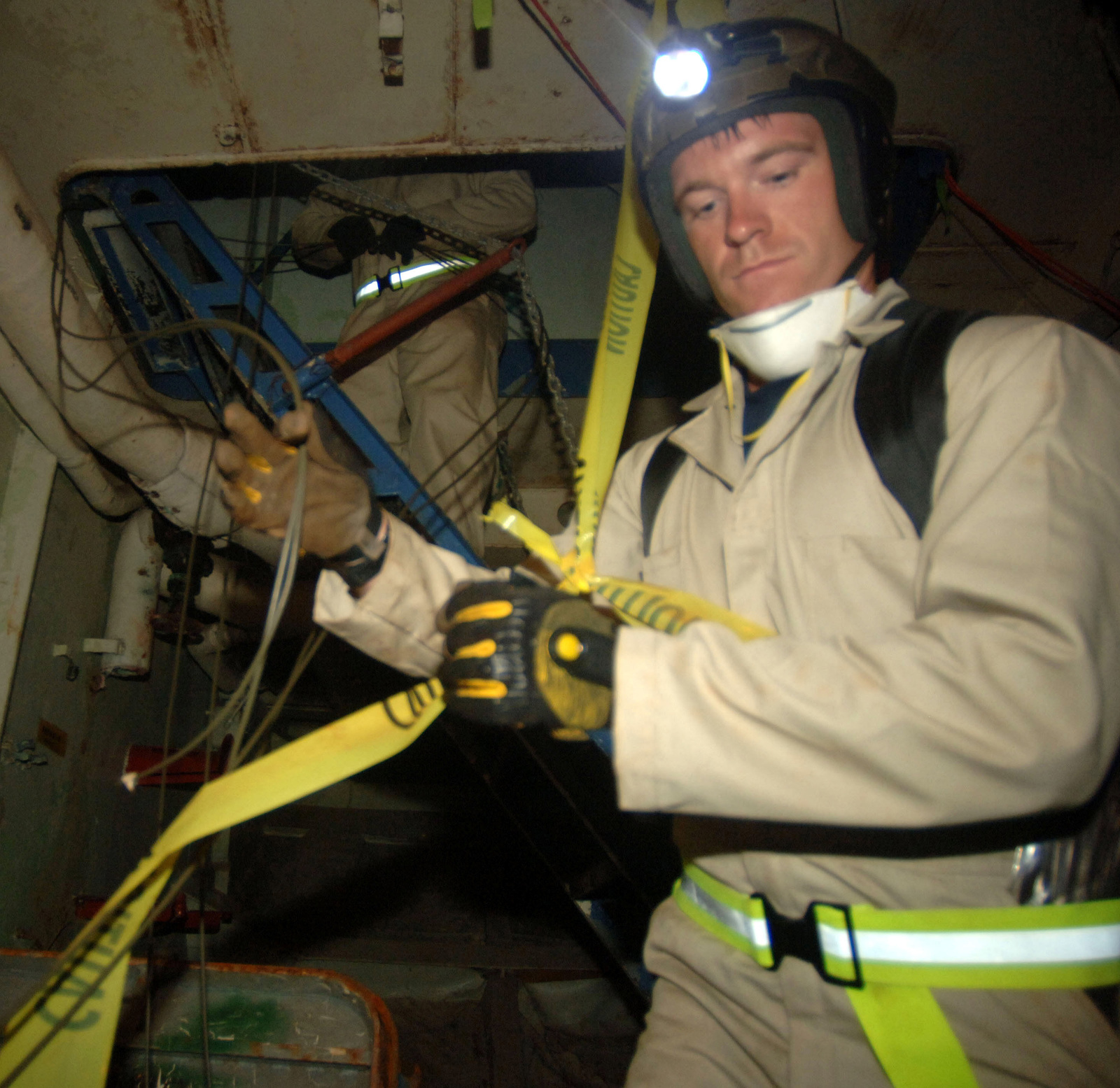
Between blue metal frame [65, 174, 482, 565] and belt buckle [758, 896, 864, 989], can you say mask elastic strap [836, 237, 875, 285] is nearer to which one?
belt buckle [758, 896, 864, 989]

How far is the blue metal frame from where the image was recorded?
2.47 metres

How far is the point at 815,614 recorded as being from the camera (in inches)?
41.1

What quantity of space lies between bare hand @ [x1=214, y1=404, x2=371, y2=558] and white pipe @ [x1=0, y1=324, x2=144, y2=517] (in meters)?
2.24

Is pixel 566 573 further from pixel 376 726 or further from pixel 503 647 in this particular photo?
pixel 376 726

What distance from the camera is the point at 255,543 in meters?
3.00

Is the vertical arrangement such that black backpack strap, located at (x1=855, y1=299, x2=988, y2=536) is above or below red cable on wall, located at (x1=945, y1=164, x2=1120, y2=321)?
below

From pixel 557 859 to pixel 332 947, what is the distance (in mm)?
1398

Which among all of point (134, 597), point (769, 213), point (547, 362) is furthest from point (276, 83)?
point (134, 597)

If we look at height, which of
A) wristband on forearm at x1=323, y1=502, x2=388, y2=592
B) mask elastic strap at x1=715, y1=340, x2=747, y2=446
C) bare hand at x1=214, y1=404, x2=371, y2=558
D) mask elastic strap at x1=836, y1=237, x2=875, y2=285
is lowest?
wristband on forearm at x1=323, y1=502, x2=388, y2=592

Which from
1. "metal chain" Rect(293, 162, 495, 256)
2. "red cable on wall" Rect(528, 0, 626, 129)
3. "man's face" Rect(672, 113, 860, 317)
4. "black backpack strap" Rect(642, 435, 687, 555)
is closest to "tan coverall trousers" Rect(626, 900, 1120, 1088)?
"black backpack strap" Rect(642, 435, 687, 555)

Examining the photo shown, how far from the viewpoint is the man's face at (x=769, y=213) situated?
130cm

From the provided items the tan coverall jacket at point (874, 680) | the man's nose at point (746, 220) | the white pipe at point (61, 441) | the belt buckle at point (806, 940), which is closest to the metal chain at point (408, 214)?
the white pipe at point (61, 441)

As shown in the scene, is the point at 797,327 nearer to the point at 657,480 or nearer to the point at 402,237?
the point at 657,480

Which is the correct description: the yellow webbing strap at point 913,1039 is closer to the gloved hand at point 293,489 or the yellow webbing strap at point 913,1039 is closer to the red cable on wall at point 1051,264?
the gloved hand at point 293,489
